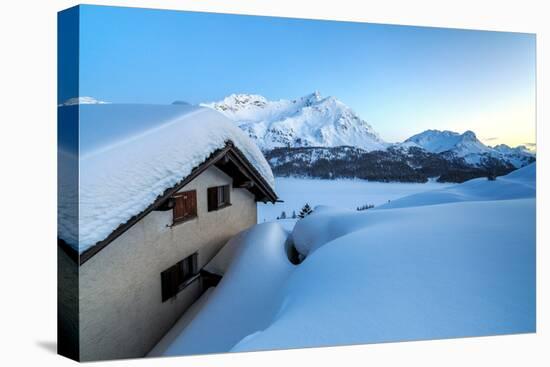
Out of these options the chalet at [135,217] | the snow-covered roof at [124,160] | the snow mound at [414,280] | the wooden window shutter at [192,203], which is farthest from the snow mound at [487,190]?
the snow-covered roof at [124,160]

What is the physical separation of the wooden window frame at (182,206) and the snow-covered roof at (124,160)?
657 millimetres

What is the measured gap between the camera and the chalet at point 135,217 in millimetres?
3256

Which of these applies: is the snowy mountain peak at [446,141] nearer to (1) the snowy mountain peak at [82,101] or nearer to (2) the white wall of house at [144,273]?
(2) the white wall of house at [144,273]

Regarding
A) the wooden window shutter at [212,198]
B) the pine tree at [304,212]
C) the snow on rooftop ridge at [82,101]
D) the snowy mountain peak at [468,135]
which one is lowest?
the pine tree at [304,212]

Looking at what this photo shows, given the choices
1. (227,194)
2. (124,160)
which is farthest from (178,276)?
(124,160)

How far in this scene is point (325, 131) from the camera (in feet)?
15.0

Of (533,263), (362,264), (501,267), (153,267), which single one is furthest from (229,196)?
(533,263)

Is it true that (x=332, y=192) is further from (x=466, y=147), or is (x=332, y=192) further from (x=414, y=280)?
(x=466, y=147)

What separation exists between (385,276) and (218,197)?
257 cm

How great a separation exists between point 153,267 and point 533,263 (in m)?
4.28

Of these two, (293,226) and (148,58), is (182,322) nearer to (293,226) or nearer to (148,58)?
(293,226)

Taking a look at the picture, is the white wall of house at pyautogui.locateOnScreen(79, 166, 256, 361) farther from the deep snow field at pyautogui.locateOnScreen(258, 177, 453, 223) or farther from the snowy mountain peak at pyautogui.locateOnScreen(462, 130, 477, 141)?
the snowy mountain peak at pyautogui.locateOnScreen(462, 130, 477, 141)

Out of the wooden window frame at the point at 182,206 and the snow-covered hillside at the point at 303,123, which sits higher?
the snow-covered hillside at the point at 303,123

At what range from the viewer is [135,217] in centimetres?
337
